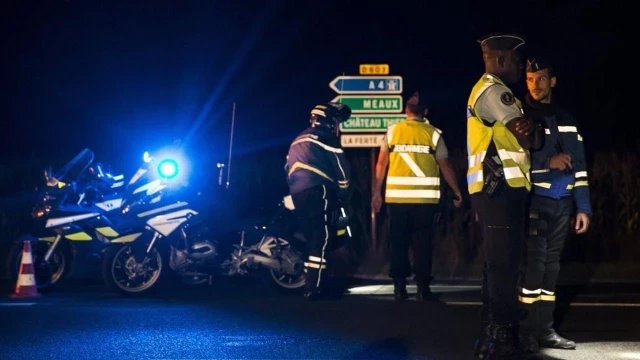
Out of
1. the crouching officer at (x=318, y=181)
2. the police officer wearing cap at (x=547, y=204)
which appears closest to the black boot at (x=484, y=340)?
the police officer wearing cap at (x=547, y=204)

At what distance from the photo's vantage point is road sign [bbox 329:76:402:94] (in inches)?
579

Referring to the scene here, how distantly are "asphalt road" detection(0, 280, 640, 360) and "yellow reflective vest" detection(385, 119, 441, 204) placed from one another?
1004 millimetres

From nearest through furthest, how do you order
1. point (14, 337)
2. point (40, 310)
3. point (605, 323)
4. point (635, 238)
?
point (14, 337)
point (605, 323)
point (40, 310)
point (635, 238)

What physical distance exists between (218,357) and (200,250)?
4047mm

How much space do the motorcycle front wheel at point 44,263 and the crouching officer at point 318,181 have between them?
2589mm

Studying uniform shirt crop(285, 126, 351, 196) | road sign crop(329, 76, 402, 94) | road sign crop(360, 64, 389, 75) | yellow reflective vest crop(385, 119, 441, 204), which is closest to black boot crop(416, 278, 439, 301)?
yellow reflective vest crop(385, 119, 441, 204)

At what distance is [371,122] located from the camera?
14.8m

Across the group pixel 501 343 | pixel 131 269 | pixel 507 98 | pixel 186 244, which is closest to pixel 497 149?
pixel 507 98

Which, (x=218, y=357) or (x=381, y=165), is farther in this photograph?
(x=381, y=165)

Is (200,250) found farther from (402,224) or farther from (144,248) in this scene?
(402,224)

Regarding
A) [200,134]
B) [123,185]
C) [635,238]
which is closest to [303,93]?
[200,134]

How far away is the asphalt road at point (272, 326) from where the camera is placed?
812 cm

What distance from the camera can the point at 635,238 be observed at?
50.4ft

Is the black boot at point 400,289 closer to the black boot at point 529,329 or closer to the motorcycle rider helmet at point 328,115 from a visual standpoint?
the motorcycle rider helmet at point 328,115
